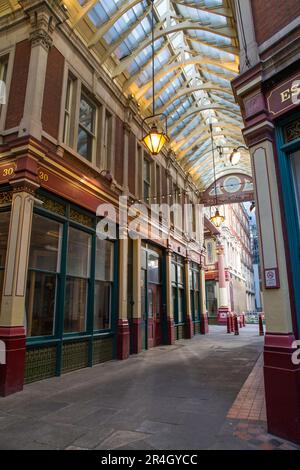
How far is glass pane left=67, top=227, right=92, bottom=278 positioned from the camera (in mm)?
8180

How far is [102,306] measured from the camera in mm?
9438

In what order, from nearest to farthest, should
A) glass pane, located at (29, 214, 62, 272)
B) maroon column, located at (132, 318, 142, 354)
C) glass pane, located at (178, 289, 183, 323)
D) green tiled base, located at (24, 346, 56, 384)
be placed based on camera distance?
green tiled base, located at (24, 346, 56, 384), glass pane, located at (29, 214, 62, 272), maroon column, located at (132, 318, 142, 354), glass pane, located at (178, 289, 183, 323)

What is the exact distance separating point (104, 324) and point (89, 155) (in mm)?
4976

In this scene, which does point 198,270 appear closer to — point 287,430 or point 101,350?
point 101,350

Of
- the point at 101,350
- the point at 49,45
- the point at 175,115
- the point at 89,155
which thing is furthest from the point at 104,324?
the point at 175,115

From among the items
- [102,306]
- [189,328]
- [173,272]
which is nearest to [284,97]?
[102,306]

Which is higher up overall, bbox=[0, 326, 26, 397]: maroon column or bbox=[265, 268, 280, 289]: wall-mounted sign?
bbox=[265, 268, 280, 289]: wall-mounted sign

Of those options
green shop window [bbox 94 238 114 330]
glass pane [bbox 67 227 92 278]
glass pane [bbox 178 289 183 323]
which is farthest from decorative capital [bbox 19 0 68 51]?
glass pane [bbox 178 289 183 323]

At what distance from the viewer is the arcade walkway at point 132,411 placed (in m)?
3.71

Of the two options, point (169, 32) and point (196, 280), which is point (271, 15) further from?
point (196, 280)

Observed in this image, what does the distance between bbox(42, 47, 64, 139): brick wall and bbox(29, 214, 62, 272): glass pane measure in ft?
7.05

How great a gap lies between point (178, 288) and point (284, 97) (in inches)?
473

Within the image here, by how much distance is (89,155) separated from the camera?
30.8ft

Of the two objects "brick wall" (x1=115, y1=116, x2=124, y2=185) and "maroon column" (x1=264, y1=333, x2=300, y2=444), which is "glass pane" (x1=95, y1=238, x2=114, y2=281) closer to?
"brick wall" (x1=115, y1=116, x2=124, y2=185)
